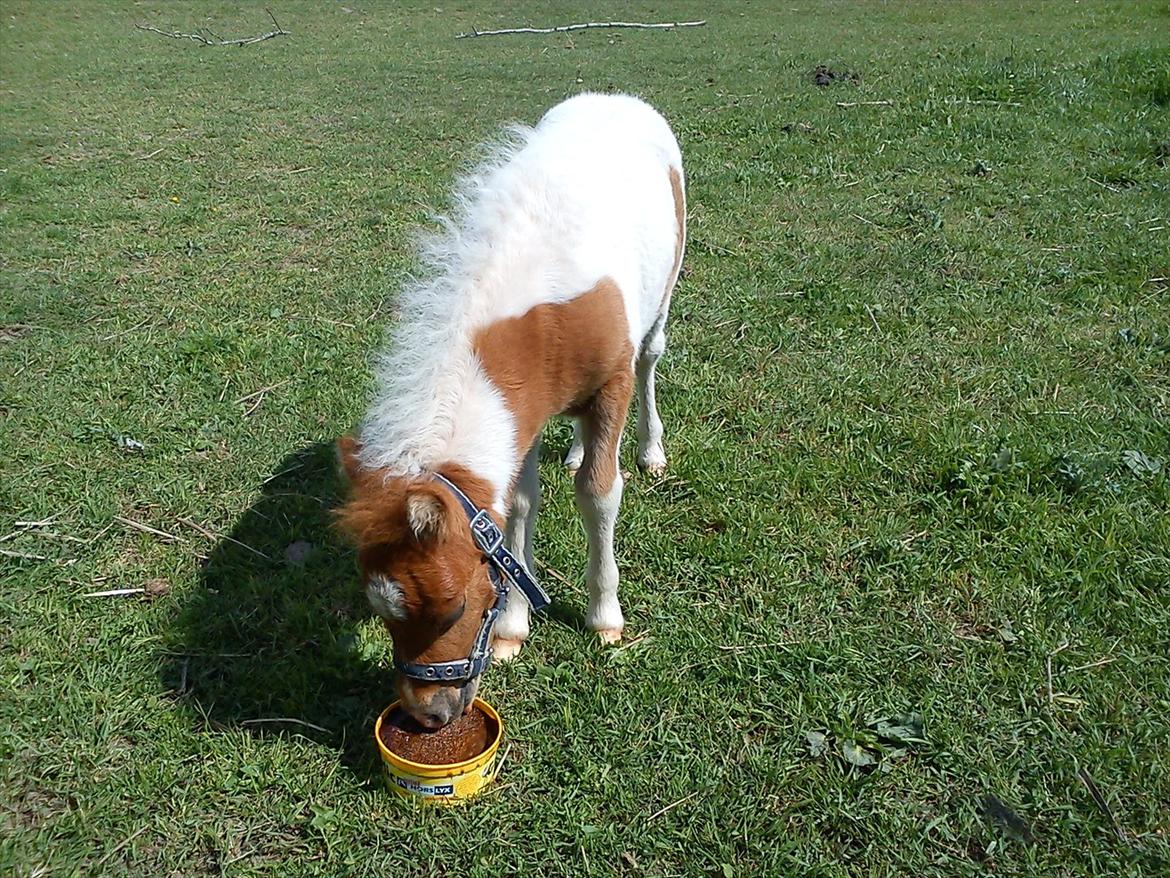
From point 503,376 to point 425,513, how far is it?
0.60 meters

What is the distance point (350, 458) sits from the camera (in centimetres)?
267

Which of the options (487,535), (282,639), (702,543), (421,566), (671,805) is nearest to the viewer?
(421,566)

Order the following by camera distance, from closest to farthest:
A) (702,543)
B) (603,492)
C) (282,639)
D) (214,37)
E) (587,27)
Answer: (603,492), (282,639), (702,543), (214,37), (587,27)

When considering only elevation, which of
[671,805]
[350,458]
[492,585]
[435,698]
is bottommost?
[671,805]

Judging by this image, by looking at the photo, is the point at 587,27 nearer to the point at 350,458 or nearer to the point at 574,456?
the point at 574,456

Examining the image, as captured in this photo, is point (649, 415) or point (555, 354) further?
point (649, 415)

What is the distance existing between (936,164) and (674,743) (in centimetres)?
703

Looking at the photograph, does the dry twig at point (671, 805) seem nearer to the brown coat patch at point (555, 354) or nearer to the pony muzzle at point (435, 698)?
the pony muzzle at point (435, 698)

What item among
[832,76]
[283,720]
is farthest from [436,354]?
[832,76]

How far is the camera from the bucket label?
2742 mm

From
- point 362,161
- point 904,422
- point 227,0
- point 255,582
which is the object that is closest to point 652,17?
point 227,0

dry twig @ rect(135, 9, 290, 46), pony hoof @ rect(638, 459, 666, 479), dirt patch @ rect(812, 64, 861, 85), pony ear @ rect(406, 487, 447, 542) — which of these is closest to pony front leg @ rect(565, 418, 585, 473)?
pony hoof @ rect(638, 459, 666, 479)

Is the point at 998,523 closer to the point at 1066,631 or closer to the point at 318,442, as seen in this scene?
the point at 1066,631

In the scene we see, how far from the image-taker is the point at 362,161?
941cm
